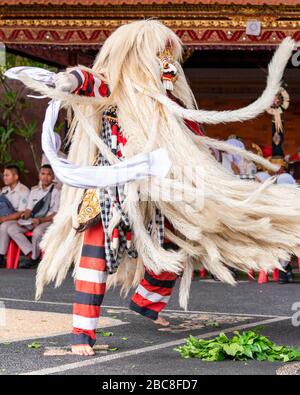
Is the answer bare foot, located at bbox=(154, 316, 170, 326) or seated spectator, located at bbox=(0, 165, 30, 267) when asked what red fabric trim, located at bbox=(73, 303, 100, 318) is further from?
seated spectator, located at bbox=(0, 165, 30, 267)

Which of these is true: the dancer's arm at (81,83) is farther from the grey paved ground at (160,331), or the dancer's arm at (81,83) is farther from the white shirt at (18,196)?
the white shirt at (18,196)

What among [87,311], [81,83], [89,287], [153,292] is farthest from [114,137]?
[153,292]

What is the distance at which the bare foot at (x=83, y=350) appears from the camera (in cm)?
639

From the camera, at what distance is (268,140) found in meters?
17.7

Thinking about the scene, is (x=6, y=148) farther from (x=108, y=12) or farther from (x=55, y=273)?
(x=55, y=273)

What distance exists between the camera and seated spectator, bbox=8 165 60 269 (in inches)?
501

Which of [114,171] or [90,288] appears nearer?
[114,171]

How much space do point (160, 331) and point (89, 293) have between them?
1.15 m

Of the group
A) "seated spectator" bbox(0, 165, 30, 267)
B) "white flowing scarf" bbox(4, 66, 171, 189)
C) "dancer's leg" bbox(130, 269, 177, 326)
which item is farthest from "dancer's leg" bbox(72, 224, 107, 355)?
"seated spectator" bbox(0, 165, 30, 267)

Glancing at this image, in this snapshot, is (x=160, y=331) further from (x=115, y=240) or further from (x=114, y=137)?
(x=114, y=137)

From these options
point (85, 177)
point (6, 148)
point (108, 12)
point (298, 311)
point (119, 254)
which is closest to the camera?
point (85, 177)

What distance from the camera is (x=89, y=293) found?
645 centimetres

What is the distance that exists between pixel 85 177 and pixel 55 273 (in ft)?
2.74

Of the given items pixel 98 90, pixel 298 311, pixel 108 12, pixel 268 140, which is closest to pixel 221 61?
pixel 268 140
